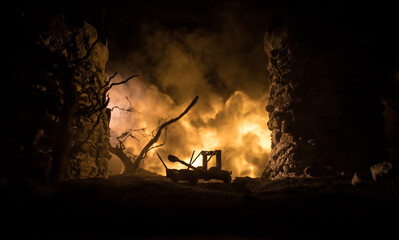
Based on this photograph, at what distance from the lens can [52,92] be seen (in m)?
6.58

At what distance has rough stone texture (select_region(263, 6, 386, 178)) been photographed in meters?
Result: 8.92

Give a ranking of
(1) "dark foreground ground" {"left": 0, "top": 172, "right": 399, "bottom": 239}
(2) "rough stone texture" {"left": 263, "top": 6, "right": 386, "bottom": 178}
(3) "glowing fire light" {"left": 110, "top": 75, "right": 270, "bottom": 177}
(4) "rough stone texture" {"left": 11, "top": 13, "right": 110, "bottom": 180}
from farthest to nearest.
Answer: (3) "glowing fire light" {"left": 110, "top": 75, "right": 270, "bottom": 177}
(2) "rough stone texture" {"left": 263, "top": 6, "right": 386, "bottom": 178}
(4) "rough stone texture" {"left": 11, "top": 13, "right": 110, "bottom": 180}
(1) "dark foreground ground" {"left": 0, "top": 172, "right": 399, "bottom": 239}

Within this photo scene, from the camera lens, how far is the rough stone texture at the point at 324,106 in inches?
351

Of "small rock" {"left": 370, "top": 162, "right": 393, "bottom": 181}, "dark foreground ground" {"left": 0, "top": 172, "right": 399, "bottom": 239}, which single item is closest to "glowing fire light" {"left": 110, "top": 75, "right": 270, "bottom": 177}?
"small rock" {"left": 370, "top": 162, "right": 393, "bottom": 181}

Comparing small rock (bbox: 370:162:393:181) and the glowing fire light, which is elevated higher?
the glowing fire light

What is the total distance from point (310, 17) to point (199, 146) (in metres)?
14.1

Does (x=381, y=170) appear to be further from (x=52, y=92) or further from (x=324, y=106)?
(x=52, y=92)

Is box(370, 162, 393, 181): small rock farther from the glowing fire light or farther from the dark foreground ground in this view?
the glowing fire light

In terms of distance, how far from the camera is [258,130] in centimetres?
1925

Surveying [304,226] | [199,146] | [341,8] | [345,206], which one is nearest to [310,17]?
[341,8]

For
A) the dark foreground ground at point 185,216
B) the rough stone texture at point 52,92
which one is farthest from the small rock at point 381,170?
the rough stone texture at point 52,92

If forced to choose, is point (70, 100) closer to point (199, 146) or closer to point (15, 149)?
point (15, 149)

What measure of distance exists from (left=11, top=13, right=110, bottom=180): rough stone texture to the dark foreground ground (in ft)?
6.19

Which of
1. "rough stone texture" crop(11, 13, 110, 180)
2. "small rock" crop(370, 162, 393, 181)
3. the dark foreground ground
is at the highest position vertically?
"rough stone texture" crop(11, 13, 110, 180)
